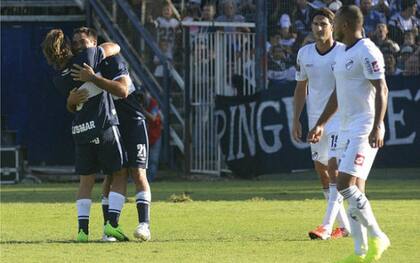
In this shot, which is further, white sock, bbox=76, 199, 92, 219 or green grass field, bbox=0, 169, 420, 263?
white sock, bbox=76, 199, 92, 219

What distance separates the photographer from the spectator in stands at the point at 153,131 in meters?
24.8

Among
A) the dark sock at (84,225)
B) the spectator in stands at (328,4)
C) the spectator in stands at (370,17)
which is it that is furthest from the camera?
the spectator in stands at (370,17)

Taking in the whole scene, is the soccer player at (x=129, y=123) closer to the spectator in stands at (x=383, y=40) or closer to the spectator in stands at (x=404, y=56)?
the spectator in stands at (x=383, y=40)

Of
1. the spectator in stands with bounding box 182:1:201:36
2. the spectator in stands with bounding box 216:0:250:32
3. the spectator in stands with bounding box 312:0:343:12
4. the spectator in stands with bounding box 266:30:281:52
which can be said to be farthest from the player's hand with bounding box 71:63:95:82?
the spectator in stands with bounding box 182:1:201:36

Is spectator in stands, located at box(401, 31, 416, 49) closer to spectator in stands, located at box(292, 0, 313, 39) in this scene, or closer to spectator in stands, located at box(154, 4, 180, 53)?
spectator in stands, located at box(292, 0, 313, 39)

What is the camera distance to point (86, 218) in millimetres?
12852

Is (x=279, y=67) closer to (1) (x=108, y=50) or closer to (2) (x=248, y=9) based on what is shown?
(2) (x=248, y=9)

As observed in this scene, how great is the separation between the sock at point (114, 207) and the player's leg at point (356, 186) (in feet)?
9.40

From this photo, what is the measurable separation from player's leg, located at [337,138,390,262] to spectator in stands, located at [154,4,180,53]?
16.8m

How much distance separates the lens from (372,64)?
10758mm

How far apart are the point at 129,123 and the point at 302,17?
12.3 m

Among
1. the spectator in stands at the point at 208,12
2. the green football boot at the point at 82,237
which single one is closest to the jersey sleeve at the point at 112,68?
the green football boot at the point at 82,237

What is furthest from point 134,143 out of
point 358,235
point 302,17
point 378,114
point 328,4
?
point 328,4

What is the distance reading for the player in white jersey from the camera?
1055 centimetres
